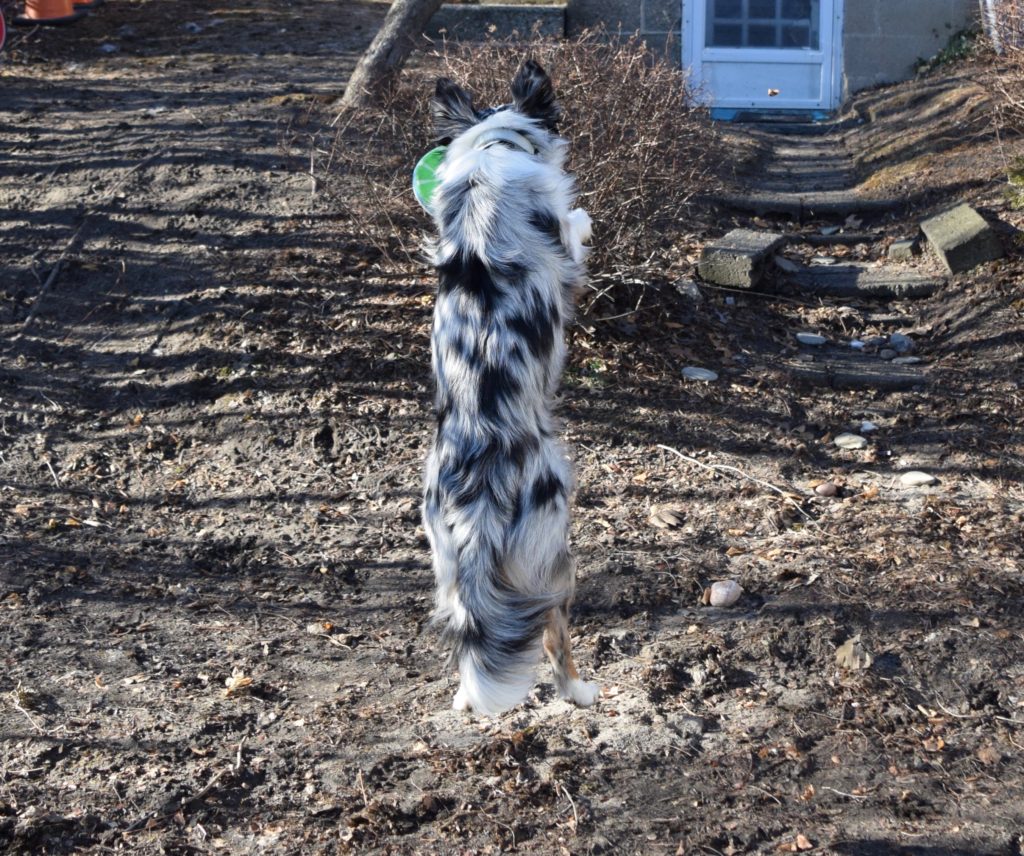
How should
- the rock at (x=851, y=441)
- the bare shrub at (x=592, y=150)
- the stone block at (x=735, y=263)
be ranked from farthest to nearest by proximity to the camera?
the stone block at (x=735, y=263) → the bare shrub at (x=592, y=150) → the rock at (x=851, y=441)

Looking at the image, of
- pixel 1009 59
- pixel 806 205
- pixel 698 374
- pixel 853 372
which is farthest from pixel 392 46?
pixel 1009 59

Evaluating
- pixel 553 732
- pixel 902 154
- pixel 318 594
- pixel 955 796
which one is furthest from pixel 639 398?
pixel 902 154

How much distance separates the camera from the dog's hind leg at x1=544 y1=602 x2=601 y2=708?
149 inches

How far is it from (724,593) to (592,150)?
2828 millimetres

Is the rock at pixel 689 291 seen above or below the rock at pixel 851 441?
above

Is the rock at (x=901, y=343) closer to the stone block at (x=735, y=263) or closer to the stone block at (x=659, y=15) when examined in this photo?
the stone block at (x=735, y=263)

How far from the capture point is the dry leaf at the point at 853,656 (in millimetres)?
4172

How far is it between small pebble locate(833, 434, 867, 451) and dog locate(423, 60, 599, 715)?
269cm

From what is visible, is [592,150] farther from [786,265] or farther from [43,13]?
[43,13]

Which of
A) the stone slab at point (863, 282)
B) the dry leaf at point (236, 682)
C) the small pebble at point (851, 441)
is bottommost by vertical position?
the dry leaf at point (236, 682)

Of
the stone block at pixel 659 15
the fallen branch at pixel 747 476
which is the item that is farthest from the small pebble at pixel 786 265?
the stone block at pixel 659 15

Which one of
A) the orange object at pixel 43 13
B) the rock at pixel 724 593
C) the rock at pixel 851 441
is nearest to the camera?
the rock at pixel 724 593

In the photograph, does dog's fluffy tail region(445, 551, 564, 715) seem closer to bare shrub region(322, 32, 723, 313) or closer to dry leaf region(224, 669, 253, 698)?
dry leaf region(224, 669, 253, 698)

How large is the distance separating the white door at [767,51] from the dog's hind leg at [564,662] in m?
10.0
